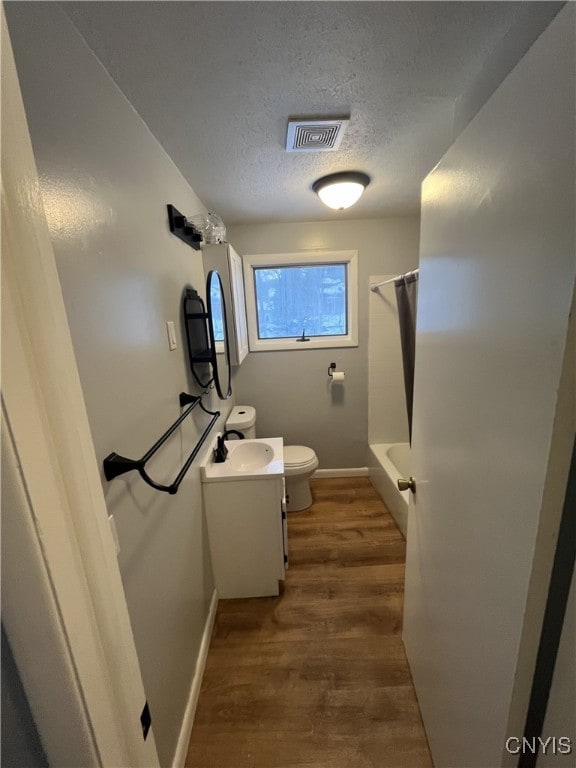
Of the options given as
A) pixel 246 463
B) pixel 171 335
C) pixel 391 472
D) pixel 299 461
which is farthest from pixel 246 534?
pixel 391 472

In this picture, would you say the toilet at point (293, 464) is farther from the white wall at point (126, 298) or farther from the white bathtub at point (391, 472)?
the white wall at point (126, 298)

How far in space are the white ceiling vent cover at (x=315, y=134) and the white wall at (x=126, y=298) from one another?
0.55m

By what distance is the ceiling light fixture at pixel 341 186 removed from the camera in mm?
1567

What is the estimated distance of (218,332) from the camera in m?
1.78

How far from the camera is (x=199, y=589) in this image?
1428 mm

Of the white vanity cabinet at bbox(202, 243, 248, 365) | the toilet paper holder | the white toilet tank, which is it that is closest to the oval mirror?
the white vanity cabinet at bbox(202, 243, 248, 365)

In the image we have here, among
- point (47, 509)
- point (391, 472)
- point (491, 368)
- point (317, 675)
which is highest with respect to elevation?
point (491, 368)

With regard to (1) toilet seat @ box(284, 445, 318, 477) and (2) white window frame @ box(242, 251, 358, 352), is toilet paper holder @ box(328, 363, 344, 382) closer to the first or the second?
(2) white window frame @ box(242, 251, 358, 352)

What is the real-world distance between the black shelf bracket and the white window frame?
3.05 ft

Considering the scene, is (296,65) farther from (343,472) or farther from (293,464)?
(343,472)

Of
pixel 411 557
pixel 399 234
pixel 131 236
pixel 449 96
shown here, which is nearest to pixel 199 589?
pixel 411 557

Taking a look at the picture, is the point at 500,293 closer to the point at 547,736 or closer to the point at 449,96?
the point at 547,736

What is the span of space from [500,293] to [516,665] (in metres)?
0.74

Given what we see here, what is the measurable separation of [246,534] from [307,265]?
212 cm
